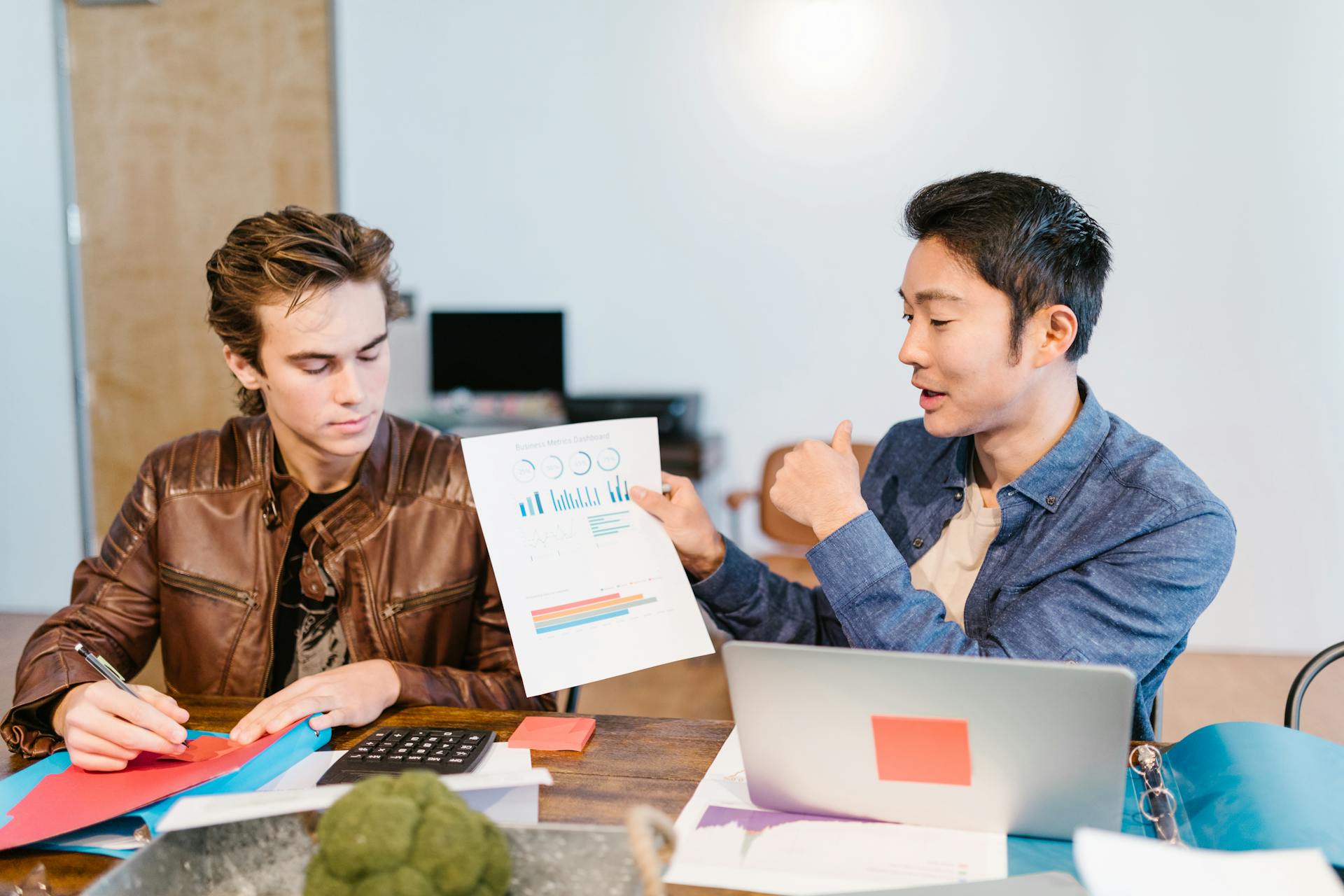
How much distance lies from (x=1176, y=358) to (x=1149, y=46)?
47.5 inches

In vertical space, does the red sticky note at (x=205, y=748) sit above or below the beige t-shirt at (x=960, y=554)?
below

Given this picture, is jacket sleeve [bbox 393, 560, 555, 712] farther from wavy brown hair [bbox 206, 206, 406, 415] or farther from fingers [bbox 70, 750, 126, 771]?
wavy brown hair [bbox 206, 206, 406, 415]

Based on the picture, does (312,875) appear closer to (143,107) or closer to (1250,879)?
(1250,879)

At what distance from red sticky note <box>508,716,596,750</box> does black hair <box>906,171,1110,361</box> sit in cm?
76

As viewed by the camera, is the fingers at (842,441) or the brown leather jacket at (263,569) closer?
the fingers at (842,441)

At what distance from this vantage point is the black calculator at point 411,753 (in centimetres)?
111

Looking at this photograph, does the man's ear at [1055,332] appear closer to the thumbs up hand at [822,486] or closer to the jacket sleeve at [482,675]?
the thumbs up hand at [822,486]

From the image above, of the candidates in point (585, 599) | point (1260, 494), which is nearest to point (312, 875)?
point (585, 599)

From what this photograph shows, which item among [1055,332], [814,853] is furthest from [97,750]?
[1055,332]

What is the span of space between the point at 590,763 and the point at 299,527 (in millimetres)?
712

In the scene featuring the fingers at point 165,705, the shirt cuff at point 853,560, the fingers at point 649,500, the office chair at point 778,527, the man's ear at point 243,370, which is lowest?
the office chair at point 778,527

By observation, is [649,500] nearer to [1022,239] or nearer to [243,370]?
[1022,239]

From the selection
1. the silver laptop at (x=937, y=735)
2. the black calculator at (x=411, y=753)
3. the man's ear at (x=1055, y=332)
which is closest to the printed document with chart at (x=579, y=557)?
the black calculator at (x=411, y=753)

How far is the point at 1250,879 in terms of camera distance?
794mm
